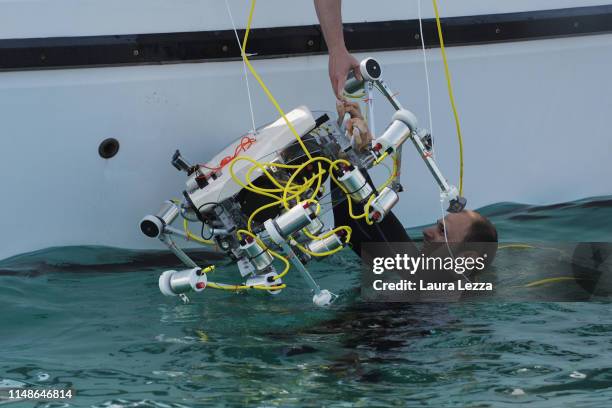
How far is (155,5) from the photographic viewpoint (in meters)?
4.42

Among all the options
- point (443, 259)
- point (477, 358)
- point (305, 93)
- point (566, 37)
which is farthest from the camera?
point (566, 37)

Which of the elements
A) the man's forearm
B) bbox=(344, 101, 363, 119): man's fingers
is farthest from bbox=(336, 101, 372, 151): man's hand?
the man's forearm

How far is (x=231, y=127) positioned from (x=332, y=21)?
730 millimetres

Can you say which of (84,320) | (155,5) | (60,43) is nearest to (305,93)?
(155,5)

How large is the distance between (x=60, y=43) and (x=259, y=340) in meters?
1.42

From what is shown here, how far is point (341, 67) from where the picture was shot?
4180 mm

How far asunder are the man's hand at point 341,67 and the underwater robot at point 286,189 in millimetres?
40

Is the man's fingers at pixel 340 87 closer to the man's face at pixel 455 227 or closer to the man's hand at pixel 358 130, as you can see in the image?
the man's hand at pixel 358 130

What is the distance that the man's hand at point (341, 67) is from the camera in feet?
13.7

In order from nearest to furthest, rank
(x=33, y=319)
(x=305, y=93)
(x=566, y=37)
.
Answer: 1. (x=33, y=319)
2. (x=305, y=93)
3. (x=566, y=37)

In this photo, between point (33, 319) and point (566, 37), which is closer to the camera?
point (33, 319)

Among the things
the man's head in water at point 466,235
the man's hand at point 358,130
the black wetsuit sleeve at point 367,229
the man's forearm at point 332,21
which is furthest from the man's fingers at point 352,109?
the man's head in water at point 466,235

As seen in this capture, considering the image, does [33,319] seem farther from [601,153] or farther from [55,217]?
[601,153]

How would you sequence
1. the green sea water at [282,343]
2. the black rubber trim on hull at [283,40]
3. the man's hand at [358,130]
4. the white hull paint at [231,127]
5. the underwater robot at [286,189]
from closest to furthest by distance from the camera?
1. the green sea water at [282,343]
2. the underwater robot at [286,189]
3. the man's hand at [358,130]
4. the black rubber trim on hull at [283,40]
5. the white hull paint at [231,127]
